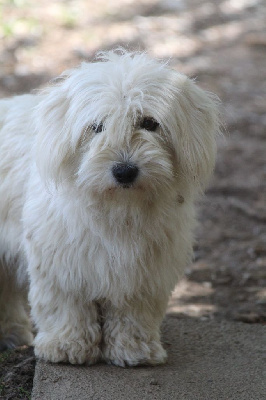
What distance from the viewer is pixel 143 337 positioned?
13.0 feet

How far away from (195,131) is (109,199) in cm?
51

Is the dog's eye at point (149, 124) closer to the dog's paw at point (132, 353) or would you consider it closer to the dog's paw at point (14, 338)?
the dog's paw at point (132, 353)

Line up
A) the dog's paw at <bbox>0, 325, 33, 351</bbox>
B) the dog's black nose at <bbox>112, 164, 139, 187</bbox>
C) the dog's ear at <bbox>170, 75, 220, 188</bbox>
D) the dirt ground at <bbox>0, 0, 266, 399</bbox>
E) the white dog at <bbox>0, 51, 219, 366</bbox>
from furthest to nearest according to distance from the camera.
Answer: the dirt ground at <bbox>0, 0, 266, 399</bbox>, the dog's paw at <bbox>0, 325, 33, 351</bbox>, the dog's ear at <bbox>170, 75, 220, 188</bbox>, the white dog at <bbox>0, 51, 219, 366</bbox>, the dog's black nose at <bbox>112, 164, 139, 187</bbox>

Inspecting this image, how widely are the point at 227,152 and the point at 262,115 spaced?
98 cm

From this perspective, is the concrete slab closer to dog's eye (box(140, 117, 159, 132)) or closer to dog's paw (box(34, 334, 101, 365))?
dog's paw (box(34, 334, 101, 365))

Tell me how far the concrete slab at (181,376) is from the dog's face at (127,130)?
0.90 m

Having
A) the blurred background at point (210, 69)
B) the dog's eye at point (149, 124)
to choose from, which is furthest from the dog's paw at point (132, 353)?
the blurred background at point (210, 69)

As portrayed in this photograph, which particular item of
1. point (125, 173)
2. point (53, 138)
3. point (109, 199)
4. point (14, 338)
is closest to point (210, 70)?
point (14, 338)

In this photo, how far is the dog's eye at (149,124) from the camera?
3508 mm

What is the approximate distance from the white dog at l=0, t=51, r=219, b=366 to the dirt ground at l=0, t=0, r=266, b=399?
1.59m

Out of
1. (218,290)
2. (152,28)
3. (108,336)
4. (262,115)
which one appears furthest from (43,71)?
(108,336)

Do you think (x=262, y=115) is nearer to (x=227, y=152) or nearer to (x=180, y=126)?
(x=227, y=152)

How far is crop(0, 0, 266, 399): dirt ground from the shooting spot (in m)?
5.95

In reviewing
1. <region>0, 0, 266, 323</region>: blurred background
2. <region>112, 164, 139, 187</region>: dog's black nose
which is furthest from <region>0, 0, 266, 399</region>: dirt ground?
<region>112, 164, 139, 187</region>: dog's black nose
